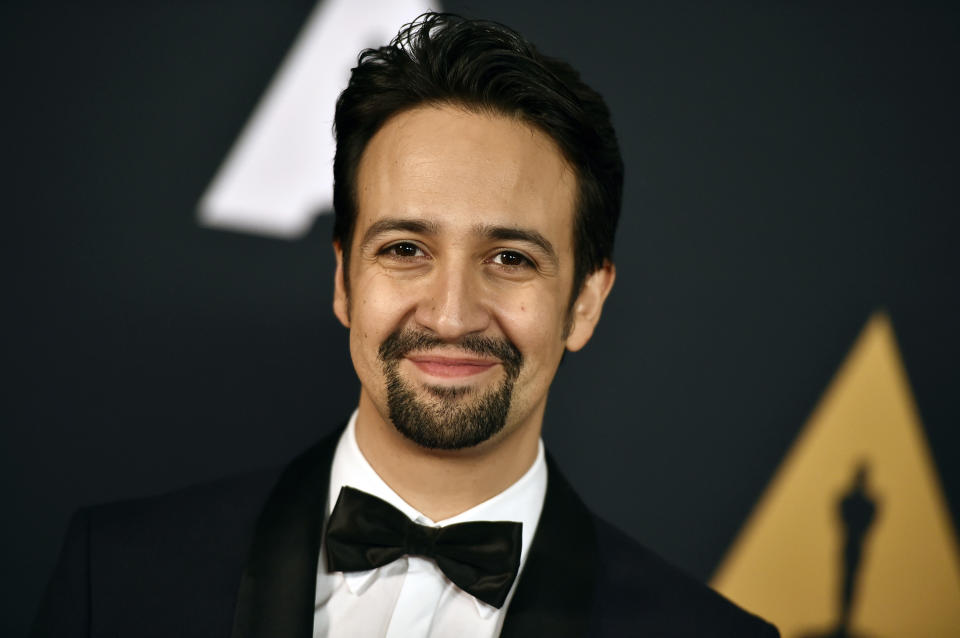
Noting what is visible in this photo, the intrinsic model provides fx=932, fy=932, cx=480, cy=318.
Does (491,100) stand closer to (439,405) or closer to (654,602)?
(439,405)

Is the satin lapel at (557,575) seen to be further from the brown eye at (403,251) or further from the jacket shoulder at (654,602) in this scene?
the brown eye at (403,251)

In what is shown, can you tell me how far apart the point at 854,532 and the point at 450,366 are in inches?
62.3

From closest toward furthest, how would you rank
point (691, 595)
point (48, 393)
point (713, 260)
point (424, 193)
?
point (424, 193) < point (691, 595) < point (48, 393) < point (713, 260)

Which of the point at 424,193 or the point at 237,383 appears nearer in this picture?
the point at 424,193

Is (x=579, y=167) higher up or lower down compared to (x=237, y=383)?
higher up

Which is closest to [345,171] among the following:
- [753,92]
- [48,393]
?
[48,393]

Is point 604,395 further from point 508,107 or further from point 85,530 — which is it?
point 85,530

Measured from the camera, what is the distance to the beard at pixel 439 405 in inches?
69.7

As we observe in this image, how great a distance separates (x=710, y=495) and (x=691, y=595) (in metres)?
0.82

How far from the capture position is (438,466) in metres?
1.84

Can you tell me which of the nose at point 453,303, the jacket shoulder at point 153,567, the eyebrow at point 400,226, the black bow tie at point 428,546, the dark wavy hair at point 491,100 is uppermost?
the dark wavy hair at point 491,100

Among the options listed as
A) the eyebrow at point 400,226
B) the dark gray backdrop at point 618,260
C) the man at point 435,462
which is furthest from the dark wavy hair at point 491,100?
the dark gray backdrop at point 618,260

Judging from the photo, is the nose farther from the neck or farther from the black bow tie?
the black bow tie

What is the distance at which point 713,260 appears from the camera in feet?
8.78
